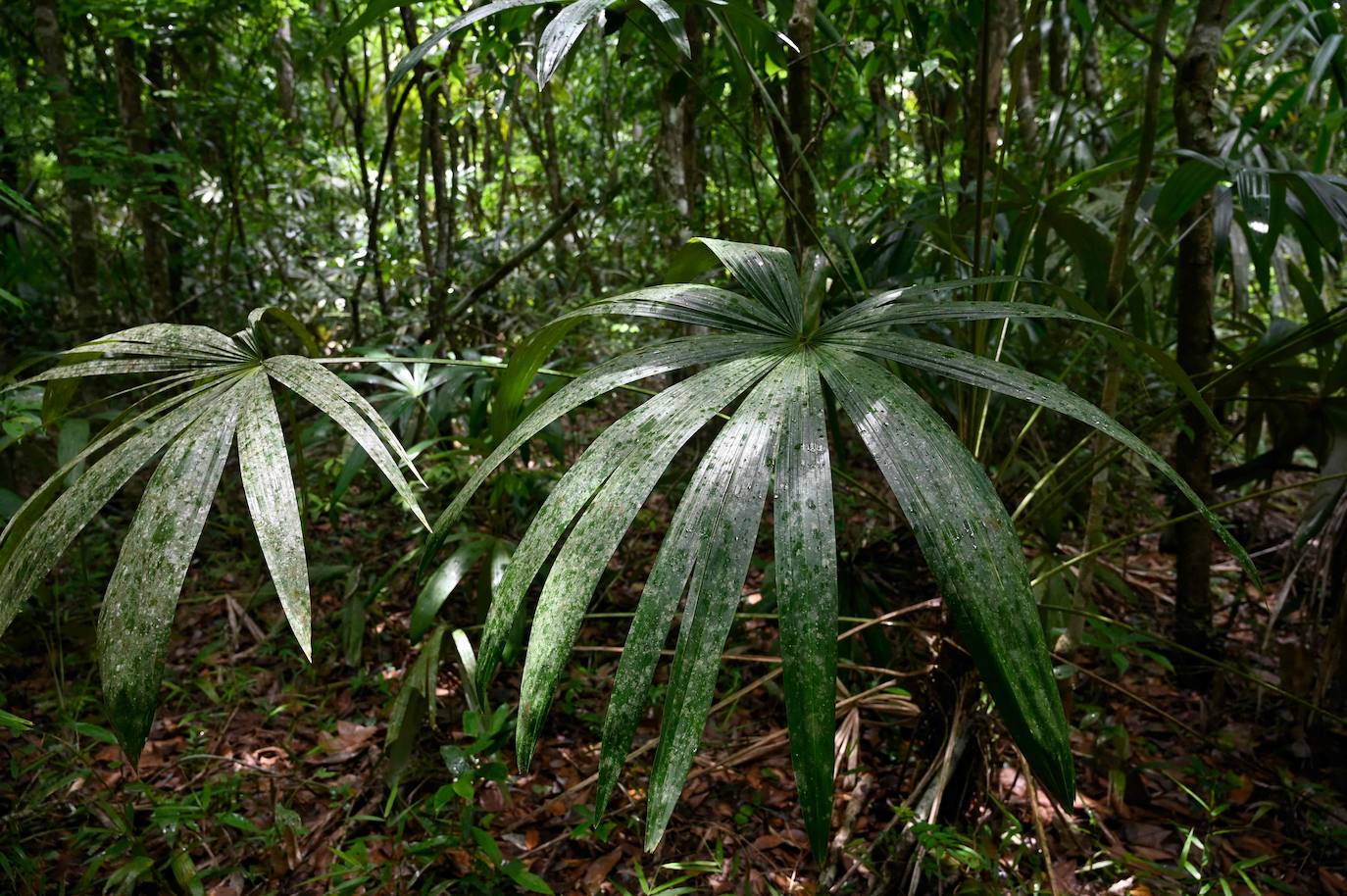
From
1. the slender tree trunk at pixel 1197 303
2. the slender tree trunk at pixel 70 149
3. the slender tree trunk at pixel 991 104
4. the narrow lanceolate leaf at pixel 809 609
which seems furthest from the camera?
the slender tree trunk at pixel 70 149

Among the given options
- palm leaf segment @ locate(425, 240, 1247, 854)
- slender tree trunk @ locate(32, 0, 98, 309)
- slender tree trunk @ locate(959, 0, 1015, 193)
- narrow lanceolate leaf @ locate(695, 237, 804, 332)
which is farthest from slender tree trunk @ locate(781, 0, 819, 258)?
slender tree trunk @ locate(32, 0, 98, 309)

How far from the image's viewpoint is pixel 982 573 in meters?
0.50

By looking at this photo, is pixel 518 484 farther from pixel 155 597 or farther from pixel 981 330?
pixel 155 597

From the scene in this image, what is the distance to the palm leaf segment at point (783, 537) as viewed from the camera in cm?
48

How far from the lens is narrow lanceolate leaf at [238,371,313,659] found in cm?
58

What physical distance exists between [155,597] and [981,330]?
106cm

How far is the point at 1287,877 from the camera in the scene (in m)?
1.22

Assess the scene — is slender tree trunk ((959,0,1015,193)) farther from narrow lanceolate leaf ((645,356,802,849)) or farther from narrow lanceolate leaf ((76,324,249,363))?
narrow lanceolate leaf ((76,324,249,363))

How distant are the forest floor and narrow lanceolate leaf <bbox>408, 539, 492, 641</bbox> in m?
0.17

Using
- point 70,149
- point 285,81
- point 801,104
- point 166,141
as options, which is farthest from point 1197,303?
point 285,81

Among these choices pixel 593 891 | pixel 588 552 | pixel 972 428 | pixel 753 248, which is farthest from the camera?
pixel 593 891

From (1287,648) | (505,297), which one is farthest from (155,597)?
(505,297)

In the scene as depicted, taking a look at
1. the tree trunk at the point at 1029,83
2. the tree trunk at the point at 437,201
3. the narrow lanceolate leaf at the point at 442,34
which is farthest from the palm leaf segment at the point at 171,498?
the tree trunk at the point at 437,201

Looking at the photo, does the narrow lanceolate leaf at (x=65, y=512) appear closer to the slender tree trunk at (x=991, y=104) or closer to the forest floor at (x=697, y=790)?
the forest floor at (x=697, y=790)
